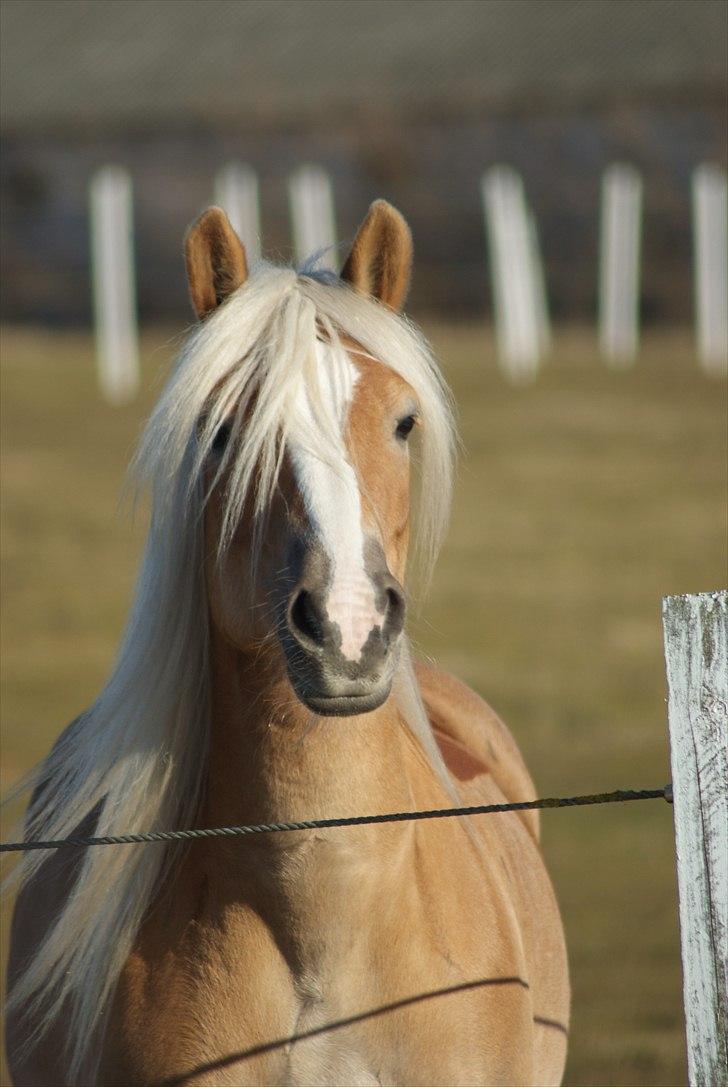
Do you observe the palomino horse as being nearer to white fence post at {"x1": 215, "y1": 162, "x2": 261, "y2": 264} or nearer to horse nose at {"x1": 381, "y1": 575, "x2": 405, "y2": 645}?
horse nose at {"x1": 381, "y1": 575, "x2": 405, "y2": 645}

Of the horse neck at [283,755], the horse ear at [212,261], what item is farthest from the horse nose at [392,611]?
the horse ear at [212,261]

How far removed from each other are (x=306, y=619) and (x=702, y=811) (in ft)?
2.19

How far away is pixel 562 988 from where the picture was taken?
3703mm

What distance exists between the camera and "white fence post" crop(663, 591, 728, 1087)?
225 cm

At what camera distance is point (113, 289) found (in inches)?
851

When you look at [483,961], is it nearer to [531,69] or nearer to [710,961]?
[710,961]

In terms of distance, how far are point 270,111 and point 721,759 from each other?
2600cm

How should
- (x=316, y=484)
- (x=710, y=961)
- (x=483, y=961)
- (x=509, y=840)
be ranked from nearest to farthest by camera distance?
(x=710, y=961) → (x=316, y=484) → (x=483, y=961) → (x=509, y=840)

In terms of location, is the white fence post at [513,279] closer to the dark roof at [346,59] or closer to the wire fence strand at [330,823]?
the dark roof at [346,59]

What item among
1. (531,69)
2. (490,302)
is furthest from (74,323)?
(531,69)

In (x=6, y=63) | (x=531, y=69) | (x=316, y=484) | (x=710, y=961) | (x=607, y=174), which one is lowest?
(x=710, y=961)

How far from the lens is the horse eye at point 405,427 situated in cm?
281

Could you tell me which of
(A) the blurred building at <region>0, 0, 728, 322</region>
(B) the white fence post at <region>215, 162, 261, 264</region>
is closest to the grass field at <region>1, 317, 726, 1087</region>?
(B) the white fence post at <region>215, 162, 261, 264</region>

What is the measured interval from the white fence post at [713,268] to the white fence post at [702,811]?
20.2m
